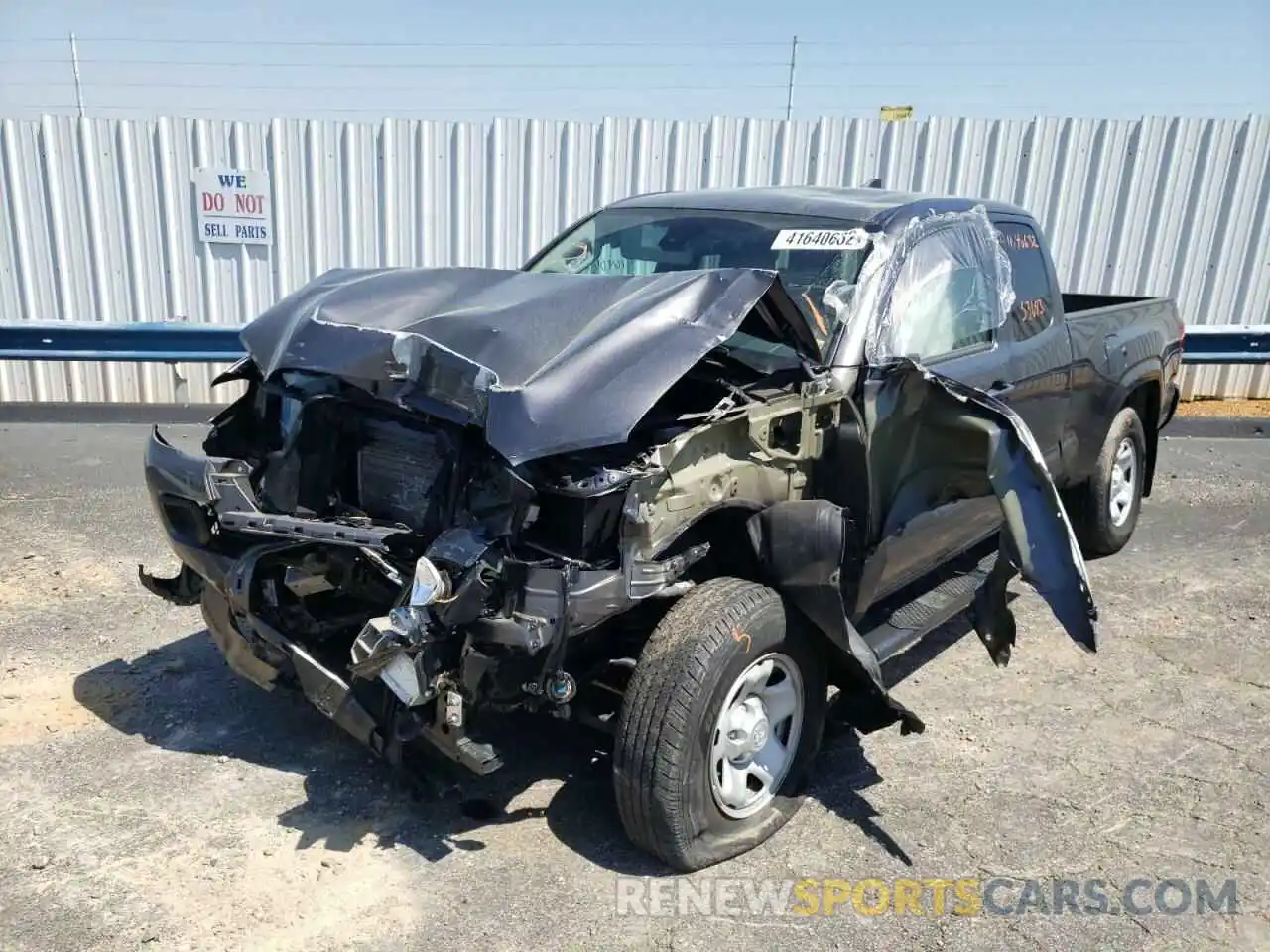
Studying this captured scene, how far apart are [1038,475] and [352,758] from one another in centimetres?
263

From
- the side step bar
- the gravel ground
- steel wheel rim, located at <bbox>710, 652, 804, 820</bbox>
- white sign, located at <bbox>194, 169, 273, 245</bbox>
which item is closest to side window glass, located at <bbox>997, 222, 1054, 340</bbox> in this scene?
the side step bar

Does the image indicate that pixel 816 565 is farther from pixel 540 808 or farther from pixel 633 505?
pixel 540 808

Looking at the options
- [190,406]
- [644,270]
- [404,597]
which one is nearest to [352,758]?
[404,597]

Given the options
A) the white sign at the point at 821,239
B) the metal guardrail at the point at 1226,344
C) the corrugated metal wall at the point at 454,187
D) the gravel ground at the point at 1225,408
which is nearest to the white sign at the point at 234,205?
the corrugated metal wall at the point at 454,187

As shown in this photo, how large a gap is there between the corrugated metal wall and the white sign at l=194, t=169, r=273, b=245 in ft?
0.33

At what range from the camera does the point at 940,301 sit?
167 inches

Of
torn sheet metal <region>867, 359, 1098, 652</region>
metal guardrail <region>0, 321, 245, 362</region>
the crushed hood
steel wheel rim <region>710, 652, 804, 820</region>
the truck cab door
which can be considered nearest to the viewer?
the crushed hood

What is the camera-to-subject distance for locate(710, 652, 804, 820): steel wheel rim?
3.16 metres

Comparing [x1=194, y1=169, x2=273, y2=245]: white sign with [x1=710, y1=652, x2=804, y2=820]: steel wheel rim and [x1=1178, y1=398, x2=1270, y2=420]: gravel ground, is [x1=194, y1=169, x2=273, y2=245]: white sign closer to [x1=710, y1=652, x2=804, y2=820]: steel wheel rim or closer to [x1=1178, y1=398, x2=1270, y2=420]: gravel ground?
[x1=710, y1=652, x2=804, y2=820]: steel wheel rim

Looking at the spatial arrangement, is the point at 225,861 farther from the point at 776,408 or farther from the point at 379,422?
the point at 776,408

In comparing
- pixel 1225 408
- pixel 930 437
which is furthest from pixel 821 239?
pixel 1225 408

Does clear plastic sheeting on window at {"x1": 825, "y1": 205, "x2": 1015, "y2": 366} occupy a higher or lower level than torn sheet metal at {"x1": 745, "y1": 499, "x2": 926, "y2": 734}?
higher

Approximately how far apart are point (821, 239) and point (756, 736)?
2051 millimetres

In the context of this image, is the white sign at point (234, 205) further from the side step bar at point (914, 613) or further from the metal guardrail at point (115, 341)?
the side step bar at point (914, 613)
